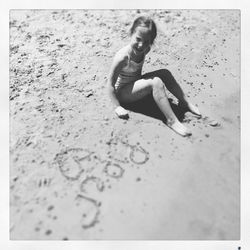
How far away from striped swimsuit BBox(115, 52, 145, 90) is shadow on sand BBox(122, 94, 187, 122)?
20 centimetres

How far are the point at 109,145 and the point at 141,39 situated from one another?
0.88m

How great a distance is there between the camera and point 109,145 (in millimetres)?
2713

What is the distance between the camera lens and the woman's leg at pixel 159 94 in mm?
2764

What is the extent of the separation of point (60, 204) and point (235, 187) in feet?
4.34

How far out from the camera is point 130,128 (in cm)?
282

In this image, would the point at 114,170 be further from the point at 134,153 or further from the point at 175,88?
the point at 175,88

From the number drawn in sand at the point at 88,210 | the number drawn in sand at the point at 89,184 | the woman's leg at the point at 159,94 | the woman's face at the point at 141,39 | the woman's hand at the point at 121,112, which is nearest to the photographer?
the number drawn in sand at the point at 88,210

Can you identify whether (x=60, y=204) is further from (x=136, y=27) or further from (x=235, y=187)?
(x=136, y=27)

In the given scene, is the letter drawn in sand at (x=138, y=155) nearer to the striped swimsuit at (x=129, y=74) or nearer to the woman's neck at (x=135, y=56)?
the striped swimsuit at (x=129, y=74)

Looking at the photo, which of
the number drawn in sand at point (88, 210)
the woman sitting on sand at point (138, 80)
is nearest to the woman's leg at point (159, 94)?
the woman sitting on sand at point (138, 80)

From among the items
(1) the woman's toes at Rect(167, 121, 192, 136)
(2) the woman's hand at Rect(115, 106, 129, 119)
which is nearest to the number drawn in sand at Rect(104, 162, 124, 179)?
(2) the woman's hand at Rect(115, 106, 129, 119)

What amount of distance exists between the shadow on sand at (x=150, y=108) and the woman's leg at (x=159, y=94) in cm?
12

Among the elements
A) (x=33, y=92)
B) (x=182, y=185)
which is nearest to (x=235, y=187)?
(x=182, y=185)

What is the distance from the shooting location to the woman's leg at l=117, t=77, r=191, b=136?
276 centimetres
